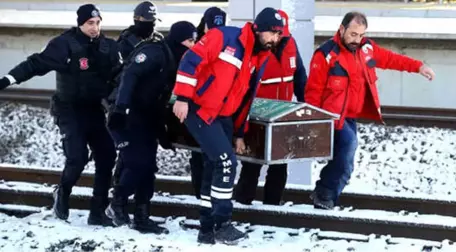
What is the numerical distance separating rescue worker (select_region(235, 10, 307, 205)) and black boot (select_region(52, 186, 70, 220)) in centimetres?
157

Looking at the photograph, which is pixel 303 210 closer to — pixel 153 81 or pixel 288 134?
pixel 288 134

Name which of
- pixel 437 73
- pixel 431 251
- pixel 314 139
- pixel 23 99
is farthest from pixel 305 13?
pixel 23 99

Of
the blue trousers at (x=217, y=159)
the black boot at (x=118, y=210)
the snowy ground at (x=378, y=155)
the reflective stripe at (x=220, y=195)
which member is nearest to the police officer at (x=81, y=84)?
the black boot at (x=118, y=210)

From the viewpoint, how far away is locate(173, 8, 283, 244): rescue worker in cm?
701

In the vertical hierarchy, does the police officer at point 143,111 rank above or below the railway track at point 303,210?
above

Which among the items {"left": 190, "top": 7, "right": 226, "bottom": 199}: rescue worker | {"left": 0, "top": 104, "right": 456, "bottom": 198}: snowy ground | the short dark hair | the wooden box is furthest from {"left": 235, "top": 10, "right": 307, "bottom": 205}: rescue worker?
{"left": 0, "top": 104, "right": 456, "bottom": 198}: snowy ground

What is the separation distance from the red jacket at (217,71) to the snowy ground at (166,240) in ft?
3.43

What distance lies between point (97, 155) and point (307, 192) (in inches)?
88.9

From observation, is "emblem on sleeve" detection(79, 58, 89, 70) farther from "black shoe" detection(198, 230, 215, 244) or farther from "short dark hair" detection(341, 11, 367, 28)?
"short dark hair" detection(341, 11, 367, 28)

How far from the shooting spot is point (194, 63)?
22.8ft

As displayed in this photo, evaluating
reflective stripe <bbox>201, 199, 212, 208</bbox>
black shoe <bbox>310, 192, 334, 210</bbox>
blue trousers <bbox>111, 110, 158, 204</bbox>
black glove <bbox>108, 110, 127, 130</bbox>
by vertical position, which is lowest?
black shoe <bbox>310, 192, 334, 210</bbox>

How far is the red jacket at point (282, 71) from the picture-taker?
844 cm

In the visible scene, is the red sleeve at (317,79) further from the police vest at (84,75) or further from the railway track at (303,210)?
the police vest at (84,75)

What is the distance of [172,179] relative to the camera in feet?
33.2
